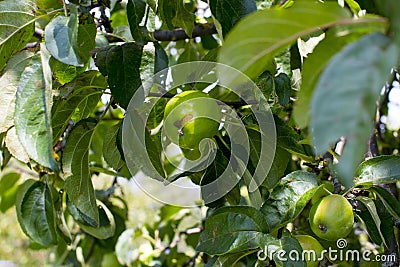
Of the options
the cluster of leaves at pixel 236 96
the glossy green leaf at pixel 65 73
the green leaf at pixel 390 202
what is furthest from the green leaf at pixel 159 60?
the green leaf at pixel 390 202

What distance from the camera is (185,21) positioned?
2.95 ft

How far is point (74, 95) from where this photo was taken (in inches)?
32.6

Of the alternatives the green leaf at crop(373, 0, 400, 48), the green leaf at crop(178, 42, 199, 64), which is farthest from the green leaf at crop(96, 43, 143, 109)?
the green leaf at crop(178, 42, 199, 64)

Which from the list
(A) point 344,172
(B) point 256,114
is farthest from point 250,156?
(A) point 344,172

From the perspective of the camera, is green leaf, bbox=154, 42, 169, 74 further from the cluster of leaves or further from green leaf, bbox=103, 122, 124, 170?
green leaf, bbox=103, 122, 124, 170

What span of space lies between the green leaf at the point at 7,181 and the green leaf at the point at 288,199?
3.41ft

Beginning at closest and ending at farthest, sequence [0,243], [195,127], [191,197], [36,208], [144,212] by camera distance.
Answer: [195,127] < [36,208] < [191,197] < [144,212] < [0,243]

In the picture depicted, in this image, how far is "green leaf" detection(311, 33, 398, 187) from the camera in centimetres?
30

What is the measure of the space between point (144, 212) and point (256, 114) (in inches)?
96.0

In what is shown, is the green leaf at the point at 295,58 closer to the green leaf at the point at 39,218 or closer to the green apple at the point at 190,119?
the green apple at the point at 190,119

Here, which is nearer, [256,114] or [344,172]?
[344,172]

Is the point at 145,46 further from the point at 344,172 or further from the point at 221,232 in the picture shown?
the point at 344,172

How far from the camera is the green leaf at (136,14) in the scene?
2.45 ft

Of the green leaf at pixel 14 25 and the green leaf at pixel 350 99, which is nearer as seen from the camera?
the green leaf at pixel 350 99
